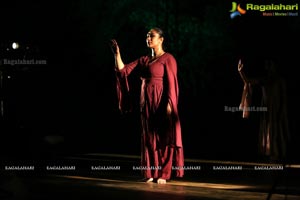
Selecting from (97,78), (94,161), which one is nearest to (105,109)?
(97,78)

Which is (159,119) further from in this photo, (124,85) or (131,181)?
(131,181)

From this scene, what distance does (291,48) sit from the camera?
18.4 m

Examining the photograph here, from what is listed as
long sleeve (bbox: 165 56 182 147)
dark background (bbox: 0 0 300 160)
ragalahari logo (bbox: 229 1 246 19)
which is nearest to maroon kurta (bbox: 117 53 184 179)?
long sleeve (bbox: 165 56 182 147)

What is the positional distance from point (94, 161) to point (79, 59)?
21.0 feet

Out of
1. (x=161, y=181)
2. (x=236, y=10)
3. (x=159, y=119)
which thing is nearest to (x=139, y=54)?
(x=236, y=10)

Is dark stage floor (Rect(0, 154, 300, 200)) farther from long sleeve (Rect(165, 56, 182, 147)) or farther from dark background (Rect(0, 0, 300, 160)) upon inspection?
dark background (Rect(0, 0, 300, 160))

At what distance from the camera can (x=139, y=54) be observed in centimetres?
1850

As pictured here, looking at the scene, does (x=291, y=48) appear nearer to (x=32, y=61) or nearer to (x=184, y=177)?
(x=32, y=61)

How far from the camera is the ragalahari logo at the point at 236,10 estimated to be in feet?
58.7

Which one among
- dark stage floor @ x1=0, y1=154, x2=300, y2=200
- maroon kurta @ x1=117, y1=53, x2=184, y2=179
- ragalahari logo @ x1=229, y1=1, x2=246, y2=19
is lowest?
dark stage floor @ x1=0, y1=154, x2=300, y2=200

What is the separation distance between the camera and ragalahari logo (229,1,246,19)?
17.9 m

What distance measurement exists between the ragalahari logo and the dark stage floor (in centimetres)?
558

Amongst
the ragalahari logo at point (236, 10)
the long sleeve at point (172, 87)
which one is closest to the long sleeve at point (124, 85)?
the long sleeve at point (172, 87)

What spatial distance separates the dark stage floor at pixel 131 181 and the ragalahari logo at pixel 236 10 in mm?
5578
